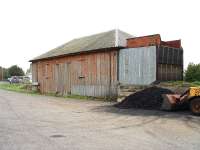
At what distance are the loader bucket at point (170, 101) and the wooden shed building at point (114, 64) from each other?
536cm

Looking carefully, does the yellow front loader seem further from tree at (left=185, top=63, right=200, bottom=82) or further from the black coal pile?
tree at (left=185, top=63, right=200, bottom=82)

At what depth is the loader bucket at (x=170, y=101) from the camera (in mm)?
16094

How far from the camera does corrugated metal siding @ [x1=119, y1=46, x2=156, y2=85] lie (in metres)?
22.0

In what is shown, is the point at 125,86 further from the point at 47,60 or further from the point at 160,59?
the point at 47,60

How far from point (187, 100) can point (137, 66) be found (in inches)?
303

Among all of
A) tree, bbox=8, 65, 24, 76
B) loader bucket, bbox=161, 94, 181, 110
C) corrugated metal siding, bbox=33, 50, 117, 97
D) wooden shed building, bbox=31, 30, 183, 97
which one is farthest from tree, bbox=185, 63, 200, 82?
tree, bbox=8, 65, 24, 76

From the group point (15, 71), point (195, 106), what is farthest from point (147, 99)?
point (15, 71)

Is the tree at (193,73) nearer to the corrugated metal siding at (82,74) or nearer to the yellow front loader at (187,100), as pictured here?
the corrugated metal siding at (82,74)

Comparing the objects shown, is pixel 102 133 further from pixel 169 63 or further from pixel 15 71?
pixel 15 71

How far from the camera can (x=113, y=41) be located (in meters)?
25.8

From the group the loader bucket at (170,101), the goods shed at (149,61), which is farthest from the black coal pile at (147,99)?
the goods shed at (149,61)

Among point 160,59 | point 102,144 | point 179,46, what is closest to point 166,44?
point 179,46

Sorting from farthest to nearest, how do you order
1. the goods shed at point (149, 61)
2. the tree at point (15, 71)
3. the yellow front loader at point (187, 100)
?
the tree at point (15, 71) → the goods shed at point (149, 61) → the yellow front loader at point (187, 100)

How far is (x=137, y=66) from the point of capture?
22.9m
